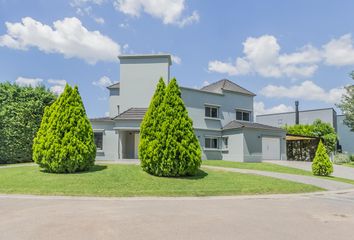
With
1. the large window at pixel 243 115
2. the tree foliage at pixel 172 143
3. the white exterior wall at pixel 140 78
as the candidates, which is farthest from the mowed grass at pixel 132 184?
the large window at pixel 243 115

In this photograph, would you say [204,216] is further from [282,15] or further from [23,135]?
[23,135]

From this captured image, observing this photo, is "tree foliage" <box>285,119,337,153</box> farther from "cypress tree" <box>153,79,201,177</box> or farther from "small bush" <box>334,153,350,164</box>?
"cypress tree" <box>153,79,201,177</box>

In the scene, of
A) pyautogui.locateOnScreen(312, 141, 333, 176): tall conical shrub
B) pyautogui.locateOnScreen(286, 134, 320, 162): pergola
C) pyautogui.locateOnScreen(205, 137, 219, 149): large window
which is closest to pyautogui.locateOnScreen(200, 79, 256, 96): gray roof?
pyautogui.locateOnScreen(205, 137, 219, 149): large window

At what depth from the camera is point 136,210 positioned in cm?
845

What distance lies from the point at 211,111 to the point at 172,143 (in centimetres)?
1382

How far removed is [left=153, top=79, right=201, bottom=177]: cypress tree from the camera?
1430 cm

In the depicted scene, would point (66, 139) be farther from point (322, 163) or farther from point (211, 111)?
point (211, 111)

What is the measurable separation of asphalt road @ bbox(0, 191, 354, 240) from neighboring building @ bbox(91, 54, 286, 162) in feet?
44.3

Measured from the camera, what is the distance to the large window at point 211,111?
27.4 metres

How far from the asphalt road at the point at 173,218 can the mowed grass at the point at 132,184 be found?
37.9 inches

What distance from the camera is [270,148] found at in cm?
3112

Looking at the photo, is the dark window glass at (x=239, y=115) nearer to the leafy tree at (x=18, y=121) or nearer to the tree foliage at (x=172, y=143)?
the tree foliage at (x=172, y=143)

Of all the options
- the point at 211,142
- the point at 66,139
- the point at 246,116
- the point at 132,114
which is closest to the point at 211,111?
the point at 211,142

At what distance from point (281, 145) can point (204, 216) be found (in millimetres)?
22930
